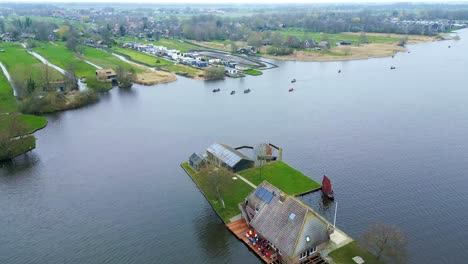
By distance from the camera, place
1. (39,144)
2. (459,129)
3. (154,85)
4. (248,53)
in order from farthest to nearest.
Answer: (248,53) < (154,85) < (459,129) < (39,144)

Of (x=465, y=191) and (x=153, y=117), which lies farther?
(x=153, y=117)

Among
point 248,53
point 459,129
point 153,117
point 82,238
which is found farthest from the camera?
point 248,53

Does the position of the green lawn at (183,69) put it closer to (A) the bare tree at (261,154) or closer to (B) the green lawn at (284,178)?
(A) the bare tree at (261,154)

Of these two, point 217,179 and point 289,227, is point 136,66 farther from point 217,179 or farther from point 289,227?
point 289,227

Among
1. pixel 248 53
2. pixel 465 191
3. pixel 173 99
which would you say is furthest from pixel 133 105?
pixel 248 53

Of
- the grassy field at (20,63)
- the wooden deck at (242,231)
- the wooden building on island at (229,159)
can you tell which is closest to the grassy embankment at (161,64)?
the grassy field at (20,63)

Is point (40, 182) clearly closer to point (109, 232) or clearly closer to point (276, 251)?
point (109, 232)
